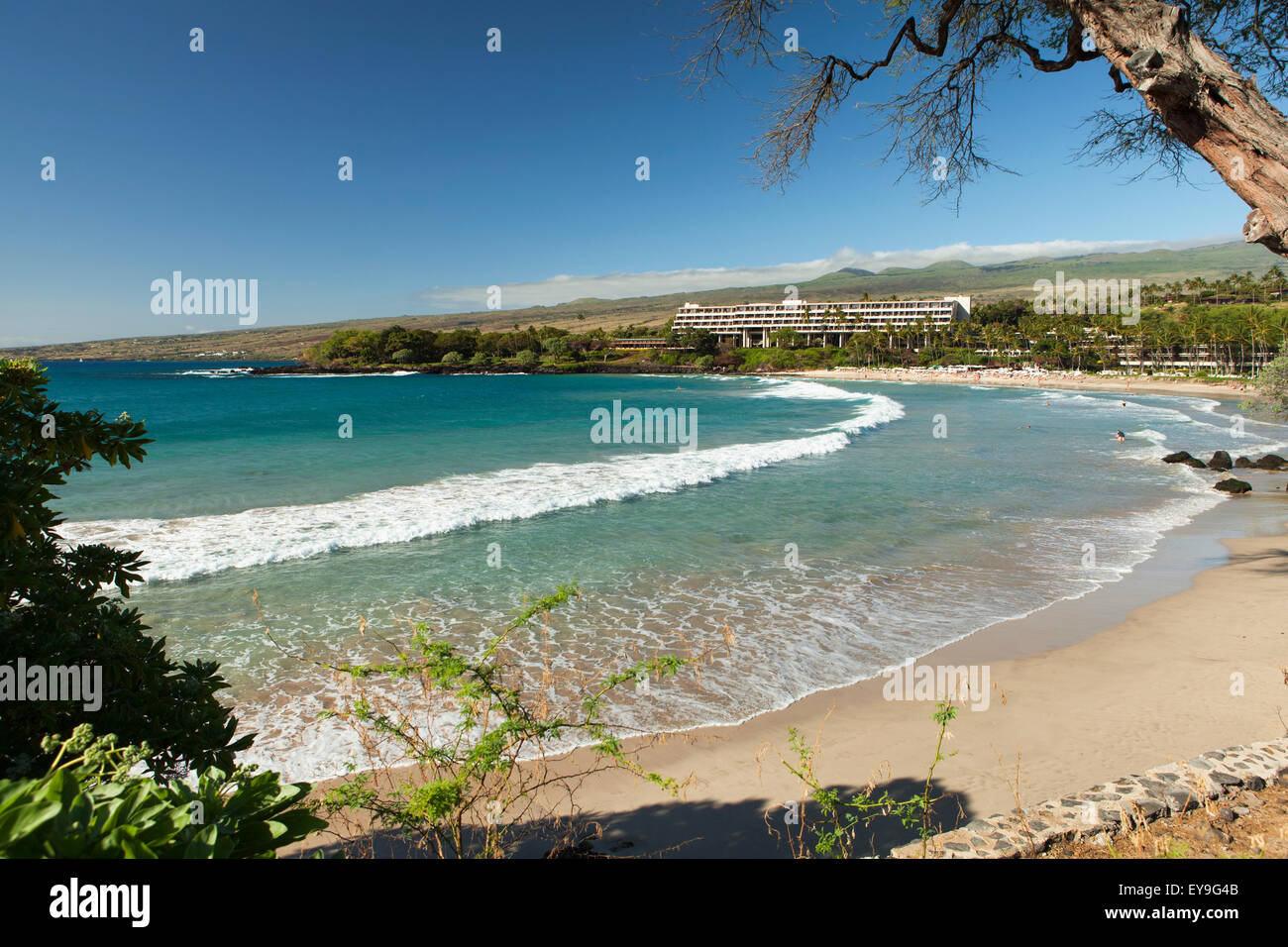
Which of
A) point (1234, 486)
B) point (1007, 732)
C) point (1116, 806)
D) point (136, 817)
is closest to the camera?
point (136, 817)

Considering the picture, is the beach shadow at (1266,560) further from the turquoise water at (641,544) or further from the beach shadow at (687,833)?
the beach shadow at (687,833)

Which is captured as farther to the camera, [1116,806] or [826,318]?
[826,318]

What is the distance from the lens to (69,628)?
105 inches

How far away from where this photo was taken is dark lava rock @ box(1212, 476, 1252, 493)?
18562 millimetres

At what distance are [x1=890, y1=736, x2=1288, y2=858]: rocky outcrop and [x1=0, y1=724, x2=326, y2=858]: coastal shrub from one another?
3405 millimetres

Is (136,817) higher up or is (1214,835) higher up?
(136,817)

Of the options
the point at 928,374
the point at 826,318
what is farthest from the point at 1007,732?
the point at 826,318

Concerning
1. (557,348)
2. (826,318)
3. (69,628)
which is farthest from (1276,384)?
(826,318)

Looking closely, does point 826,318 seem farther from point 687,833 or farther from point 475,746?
point 475,746

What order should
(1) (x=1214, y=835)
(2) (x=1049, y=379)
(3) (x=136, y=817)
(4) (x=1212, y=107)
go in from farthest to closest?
(2) (x=1049, y=379), (4) (x=1212, y=107), (1) (x=1214, y=835), (3) (x=136, y=817)

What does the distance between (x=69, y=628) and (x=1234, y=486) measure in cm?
2500

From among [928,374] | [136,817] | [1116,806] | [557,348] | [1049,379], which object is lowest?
[1116,806]

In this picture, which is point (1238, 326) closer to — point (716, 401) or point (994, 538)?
point (716, 401)
